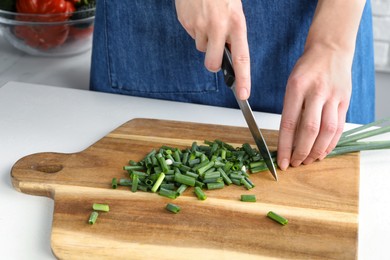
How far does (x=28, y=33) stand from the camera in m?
2.02

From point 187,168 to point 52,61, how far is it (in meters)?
0.91

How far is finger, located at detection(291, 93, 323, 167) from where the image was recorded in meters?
1.40

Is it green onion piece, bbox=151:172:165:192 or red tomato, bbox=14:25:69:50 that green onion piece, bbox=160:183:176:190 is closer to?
green onion piece, bbox=151:172:165:192

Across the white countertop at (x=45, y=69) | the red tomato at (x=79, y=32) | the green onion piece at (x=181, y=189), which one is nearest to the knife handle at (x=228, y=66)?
the green onion piece at (x=181, y=189)

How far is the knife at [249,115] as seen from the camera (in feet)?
4.55

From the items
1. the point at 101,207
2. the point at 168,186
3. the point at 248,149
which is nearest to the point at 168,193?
the point at 168,186

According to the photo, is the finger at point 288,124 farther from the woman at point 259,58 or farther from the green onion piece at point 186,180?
the green onion piece at point 186,180

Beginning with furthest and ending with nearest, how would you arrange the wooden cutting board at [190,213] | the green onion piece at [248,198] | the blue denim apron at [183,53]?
the blue denim apron at [183,53] < the green onion piece at [248,198] < the wooden cutting board at [190,213]

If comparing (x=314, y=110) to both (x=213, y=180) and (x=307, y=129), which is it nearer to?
(x=307, y=129)

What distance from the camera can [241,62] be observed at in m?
1.36

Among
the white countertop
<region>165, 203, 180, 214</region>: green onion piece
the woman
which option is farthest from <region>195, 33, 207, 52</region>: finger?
the white countertop

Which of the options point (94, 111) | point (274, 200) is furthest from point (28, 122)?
point (274, 200)

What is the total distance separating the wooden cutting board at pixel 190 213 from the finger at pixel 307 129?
0.03 meters

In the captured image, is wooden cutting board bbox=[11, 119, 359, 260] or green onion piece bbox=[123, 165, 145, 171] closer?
wooden cutting board bbox=[11, 119, 359, 260]
